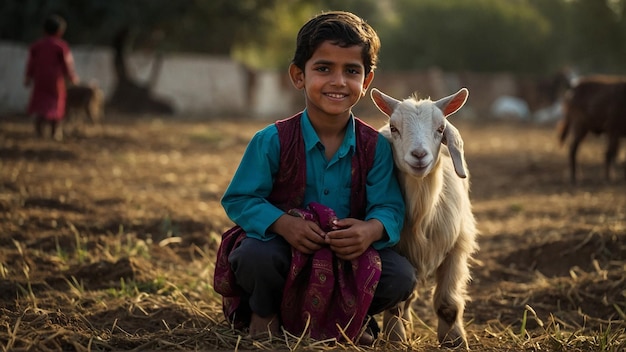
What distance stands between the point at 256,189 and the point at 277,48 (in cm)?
2569

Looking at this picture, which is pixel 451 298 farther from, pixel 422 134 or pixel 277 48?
pixel 277 48

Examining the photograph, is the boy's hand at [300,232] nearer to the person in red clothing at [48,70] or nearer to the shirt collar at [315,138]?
the shirt collar at [315,138]

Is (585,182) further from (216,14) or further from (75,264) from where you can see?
(216,14)

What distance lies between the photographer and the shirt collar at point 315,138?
11.7ft

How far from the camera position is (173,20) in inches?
818

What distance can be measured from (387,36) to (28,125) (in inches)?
1120

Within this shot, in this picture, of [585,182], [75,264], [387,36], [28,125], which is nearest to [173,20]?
[28,125]

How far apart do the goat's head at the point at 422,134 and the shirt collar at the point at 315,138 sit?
20 centimetres

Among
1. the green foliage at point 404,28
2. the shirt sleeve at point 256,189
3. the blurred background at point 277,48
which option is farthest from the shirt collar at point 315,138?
the blurred background at point 277,48

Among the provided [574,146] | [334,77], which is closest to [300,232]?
[334,77]

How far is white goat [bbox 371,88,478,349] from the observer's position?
3.54m

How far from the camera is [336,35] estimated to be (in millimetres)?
3475

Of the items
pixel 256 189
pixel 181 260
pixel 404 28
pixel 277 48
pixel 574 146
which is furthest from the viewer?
pixel 404 28

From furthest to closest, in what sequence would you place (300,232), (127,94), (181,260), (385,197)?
(127,94), (181,260), (385,197), (300,232)
